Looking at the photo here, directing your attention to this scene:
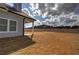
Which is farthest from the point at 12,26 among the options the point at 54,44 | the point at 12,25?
the point at 54,44

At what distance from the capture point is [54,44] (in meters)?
4.48

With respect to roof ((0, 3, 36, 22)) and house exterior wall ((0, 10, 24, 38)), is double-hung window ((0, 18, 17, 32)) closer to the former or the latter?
house exterior wall ((0, 10, 24, 38))

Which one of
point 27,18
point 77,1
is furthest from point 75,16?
point 27,18

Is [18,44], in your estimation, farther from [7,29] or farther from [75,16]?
[75,16]

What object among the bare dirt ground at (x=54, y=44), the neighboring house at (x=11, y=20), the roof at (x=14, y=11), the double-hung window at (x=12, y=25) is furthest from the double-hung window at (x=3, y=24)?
the bare dirt ground at (x=54, y=44)

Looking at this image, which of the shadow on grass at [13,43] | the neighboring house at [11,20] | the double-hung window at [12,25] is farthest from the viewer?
the double-hung window at [12,25]

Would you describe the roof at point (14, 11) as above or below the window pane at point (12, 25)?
above

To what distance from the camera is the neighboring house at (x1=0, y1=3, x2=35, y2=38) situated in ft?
14.7

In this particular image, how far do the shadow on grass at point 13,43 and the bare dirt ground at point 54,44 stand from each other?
83 mm

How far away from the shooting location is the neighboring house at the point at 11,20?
4494 millimetres

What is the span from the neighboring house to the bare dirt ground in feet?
1.08

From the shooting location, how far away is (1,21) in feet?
14.8

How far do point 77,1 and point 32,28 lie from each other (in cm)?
97

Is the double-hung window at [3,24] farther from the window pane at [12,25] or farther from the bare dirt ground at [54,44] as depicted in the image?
the bare dirt ground at [54,44]
